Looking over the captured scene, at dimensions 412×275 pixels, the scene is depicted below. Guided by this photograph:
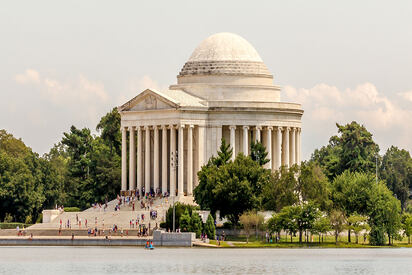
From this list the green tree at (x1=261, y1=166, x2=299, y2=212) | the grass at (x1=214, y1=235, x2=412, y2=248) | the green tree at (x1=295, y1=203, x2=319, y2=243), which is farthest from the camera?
the green tree at (x1=261, y1=166, x2=299, y2=212)

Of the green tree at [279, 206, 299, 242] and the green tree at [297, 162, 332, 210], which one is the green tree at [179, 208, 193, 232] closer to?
the green tree at [279, 206, 299, 242]

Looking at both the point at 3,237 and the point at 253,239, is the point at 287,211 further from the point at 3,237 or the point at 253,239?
the point at 3,237

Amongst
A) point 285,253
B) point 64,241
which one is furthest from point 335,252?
point 64,241

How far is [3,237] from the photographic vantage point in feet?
652

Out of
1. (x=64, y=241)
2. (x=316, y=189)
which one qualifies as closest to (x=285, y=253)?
(x=316, y=189)

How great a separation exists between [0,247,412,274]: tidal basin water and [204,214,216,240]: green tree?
6.95 metres

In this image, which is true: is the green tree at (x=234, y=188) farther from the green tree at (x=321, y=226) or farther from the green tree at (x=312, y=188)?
the green tree at (x=321, y=226)

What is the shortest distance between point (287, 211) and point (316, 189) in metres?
8.90

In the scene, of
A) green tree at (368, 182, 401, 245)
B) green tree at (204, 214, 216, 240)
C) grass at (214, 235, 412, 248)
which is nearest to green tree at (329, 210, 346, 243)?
grass at (214, 235, 412, 248)

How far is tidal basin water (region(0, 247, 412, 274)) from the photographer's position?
153 metres

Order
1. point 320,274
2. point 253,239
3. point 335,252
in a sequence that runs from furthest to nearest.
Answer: point 253,239 → point 335,252 → point 320,274

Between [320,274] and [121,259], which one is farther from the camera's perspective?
[121,259]

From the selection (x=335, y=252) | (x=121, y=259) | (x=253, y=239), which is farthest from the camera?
(x=253, y=239)

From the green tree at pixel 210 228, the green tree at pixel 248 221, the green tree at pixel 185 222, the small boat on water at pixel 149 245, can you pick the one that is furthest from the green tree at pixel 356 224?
the small boat on water at pixel 149 245
